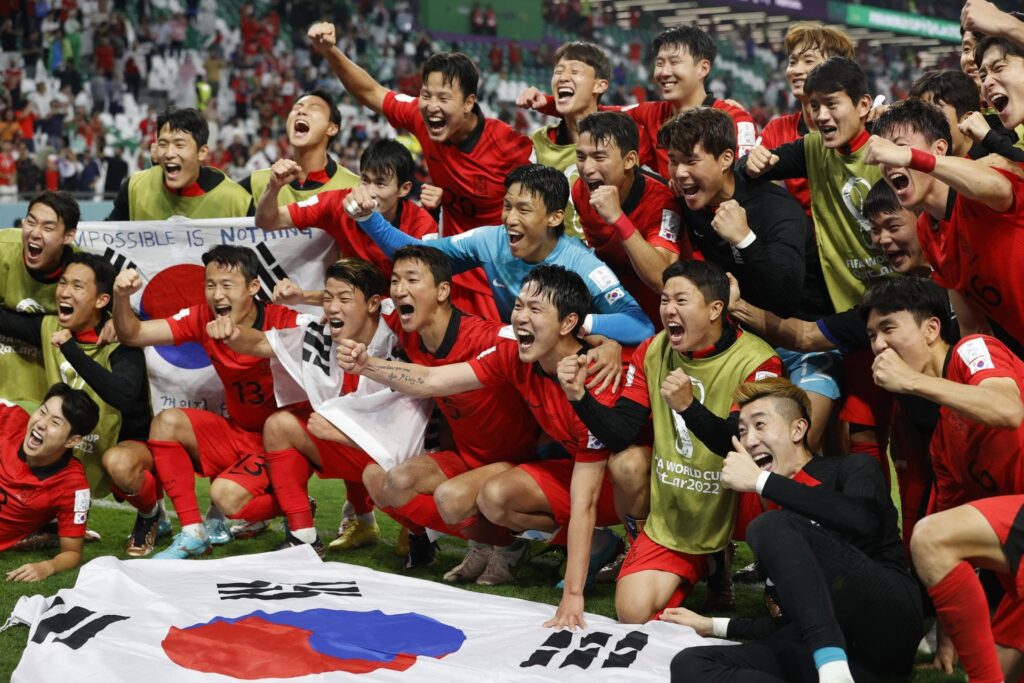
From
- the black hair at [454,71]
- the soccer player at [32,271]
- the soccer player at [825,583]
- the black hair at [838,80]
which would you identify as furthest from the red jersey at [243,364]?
the soccer player at [825,583]

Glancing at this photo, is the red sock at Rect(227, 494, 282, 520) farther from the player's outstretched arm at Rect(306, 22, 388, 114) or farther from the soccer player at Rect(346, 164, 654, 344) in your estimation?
the player's outstretched arm at Rect(306, 22, 388, 114)

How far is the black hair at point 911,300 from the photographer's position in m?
4.29

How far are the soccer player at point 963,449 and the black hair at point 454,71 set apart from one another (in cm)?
288

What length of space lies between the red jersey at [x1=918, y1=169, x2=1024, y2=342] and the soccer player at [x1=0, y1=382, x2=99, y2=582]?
13.6 feet

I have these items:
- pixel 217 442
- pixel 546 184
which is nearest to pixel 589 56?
pixel 546 184

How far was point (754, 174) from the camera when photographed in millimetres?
Answer: 5406

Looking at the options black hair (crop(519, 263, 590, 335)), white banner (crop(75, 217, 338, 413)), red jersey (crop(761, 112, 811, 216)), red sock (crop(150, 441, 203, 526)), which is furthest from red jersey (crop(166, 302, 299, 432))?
red jersey (crop(761, 112, 811, 216))

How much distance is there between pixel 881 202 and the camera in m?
5.09

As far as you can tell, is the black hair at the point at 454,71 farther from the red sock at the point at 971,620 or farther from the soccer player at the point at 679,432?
the red sock at the point at 971,620

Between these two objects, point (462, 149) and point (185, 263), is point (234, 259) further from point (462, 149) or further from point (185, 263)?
point (462, 149)

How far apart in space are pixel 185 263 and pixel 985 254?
15.0 feet

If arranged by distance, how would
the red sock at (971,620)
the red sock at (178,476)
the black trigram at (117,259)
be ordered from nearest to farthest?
the red sock at (971,620), the red sock at (178,476), the black trigram at (117,259)

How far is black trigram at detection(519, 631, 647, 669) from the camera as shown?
4.42m

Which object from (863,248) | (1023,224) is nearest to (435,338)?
(863,248)
